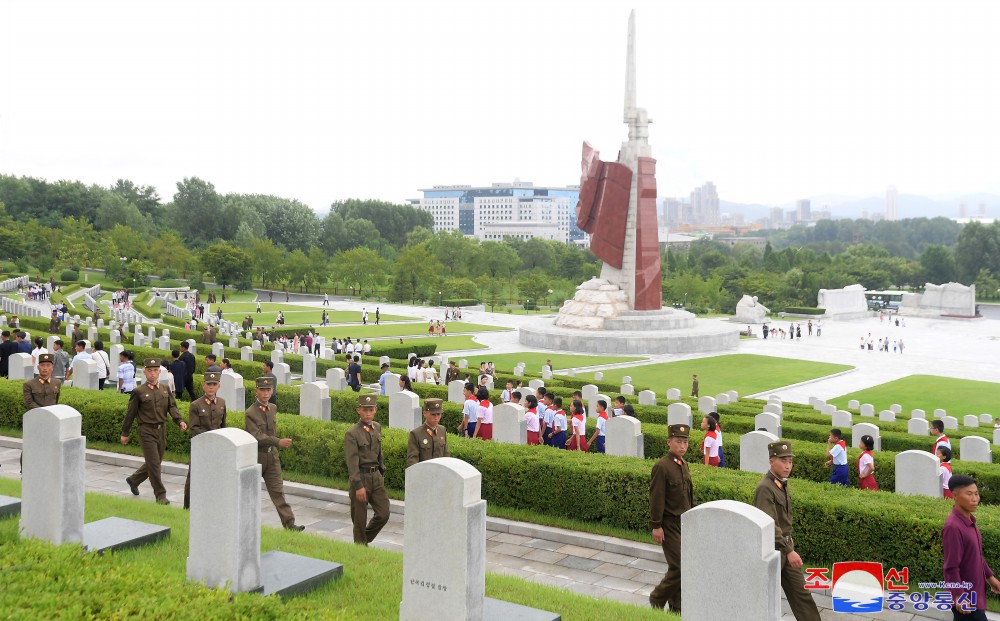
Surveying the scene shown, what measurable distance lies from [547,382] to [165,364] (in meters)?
9.82

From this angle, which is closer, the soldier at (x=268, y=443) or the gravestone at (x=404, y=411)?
the soldier at (x=268, y=443)

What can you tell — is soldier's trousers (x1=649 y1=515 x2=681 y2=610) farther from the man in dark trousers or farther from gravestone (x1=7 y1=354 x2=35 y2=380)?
gravestone (x1=7 y1=354 x2=35 y2=380)

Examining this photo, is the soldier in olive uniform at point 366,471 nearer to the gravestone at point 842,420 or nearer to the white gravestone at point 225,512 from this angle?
the white gravestone at point 225,512

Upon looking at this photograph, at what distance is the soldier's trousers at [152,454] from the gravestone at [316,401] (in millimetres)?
3752

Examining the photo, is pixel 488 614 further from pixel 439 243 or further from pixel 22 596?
pixel 439 243

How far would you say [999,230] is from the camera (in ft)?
317

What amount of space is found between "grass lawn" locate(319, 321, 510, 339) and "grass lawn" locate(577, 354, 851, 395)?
15.0 m

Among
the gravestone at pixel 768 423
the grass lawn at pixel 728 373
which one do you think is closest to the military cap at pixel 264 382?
the gravestone at pixel 768 423

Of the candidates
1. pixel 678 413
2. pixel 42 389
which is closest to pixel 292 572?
pixel 42 389

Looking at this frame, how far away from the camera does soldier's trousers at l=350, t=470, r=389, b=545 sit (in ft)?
27.6

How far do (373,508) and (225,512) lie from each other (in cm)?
273

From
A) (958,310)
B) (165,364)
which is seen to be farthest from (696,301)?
(165,364)

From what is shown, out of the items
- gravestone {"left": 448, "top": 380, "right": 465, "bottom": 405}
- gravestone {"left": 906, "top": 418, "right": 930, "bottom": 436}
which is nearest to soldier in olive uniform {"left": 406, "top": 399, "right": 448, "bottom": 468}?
gravestone {"left": 448, "top": 380, "right": 465, "bottom": 405}

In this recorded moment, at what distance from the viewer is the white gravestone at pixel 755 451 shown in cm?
1133
